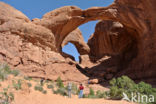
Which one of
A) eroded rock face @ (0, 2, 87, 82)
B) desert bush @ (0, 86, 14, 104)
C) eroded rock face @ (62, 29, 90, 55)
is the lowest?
desert bush @ (0, 86, 14, 104)

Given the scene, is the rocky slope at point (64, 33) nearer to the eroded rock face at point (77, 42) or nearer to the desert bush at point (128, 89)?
the eroded rock face at point (77, 42)

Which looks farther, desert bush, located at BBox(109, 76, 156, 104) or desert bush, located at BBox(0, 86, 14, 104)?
desert bush, located at BBox(109, 76, 156, 104)

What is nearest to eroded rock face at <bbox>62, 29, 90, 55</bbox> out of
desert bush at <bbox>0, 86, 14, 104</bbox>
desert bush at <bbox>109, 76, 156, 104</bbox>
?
desert bush at <bbox>109, 76, 156, 104</bbox>

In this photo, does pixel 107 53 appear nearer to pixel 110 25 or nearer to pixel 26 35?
pixel 110 25

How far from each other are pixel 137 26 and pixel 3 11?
45.6ft

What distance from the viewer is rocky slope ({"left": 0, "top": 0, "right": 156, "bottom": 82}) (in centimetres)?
1238

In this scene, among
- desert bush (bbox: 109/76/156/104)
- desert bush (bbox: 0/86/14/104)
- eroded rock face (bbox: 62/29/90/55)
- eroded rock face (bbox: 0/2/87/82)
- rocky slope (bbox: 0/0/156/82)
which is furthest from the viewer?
eroded rock face (bbox: 62/29/90/55)

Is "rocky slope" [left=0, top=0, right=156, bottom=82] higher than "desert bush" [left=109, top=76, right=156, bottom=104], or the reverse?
"rocky slope" [left=0, top=0, right=156, bottom=82]

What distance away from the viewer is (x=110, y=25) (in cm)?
2438

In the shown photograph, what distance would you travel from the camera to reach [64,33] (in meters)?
19.8

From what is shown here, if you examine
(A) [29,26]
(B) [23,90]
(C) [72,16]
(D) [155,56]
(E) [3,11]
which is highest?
(C) [72,16]

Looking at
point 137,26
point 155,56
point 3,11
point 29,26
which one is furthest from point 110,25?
point 3,11

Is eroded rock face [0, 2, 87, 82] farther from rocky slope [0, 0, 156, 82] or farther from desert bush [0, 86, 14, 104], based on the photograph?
desert bush [0, 86, 14, 104]

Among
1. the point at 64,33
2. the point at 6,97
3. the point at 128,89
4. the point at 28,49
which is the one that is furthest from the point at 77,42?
the point at 6,97
